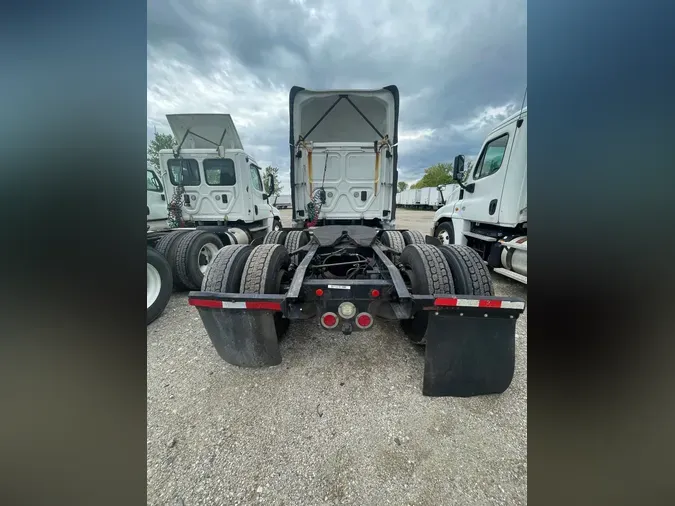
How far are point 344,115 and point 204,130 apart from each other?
12.7 ft

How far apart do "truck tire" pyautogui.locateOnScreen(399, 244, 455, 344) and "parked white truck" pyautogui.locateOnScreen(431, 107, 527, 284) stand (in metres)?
2.67

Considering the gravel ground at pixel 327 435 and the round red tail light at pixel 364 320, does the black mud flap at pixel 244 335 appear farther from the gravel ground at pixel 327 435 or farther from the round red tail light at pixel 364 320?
the round red tail light at pixel 364 320

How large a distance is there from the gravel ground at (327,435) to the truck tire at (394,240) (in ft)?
6.37

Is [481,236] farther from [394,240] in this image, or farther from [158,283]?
[158,283]

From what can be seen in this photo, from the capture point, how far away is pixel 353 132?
527cm

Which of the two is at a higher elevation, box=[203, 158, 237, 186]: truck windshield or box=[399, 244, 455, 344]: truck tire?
box=[203, 158, 237, 186]: truck windshield

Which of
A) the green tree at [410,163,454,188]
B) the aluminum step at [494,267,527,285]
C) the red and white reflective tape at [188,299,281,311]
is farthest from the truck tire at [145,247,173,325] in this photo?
the green tree at [410,163,454,188]

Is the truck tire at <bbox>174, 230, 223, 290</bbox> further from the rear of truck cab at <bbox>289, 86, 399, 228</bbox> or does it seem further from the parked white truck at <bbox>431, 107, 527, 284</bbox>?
the parked white truck at <bbox>431, 107, 527, 284</bbox>

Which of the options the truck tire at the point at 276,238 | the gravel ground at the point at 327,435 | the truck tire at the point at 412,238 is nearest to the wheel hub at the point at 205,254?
the truck tire at the point at 276,238

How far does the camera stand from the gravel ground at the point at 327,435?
3.98 feet

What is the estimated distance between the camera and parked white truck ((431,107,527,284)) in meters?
3.97
